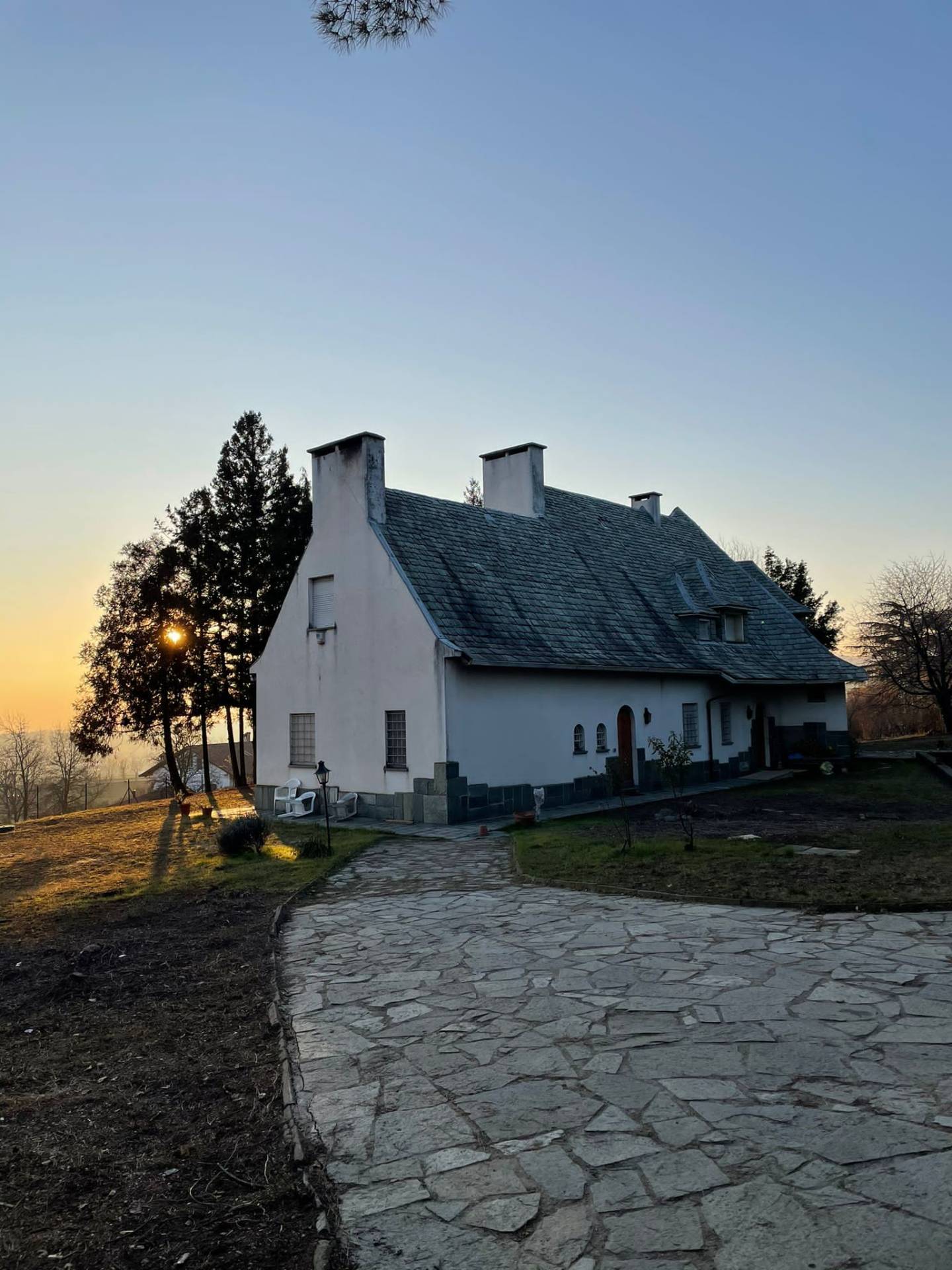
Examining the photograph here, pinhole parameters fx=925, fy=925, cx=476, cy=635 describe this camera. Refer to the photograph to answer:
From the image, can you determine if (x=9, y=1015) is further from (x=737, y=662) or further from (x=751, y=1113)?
(x=737, y=662)

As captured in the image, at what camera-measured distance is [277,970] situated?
28.9ft

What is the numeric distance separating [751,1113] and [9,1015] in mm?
6033

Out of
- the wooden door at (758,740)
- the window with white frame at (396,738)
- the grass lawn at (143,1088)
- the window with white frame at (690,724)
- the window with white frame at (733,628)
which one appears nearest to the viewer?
the grass lawn at (143,1088)

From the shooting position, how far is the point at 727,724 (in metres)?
30.7

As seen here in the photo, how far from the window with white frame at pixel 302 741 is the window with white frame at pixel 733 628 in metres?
14.7

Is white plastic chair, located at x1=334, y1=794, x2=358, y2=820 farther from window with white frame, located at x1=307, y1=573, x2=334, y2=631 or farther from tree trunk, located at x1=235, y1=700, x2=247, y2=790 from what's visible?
tree trunk, located at x1=235, y1=700, x2=247, y2=790

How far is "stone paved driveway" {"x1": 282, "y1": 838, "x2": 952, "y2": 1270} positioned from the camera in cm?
409

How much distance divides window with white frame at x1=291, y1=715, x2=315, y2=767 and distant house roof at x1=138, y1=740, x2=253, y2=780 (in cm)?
2604

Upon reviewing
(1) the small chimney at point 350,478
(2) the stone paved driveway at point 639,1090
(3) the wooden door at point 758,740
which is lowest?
(2) the stone paved driveway at point 639,1090

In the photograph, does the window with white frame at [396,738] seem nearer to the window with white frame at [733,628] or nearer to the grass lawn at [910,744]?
the window with white frame at [733,628]

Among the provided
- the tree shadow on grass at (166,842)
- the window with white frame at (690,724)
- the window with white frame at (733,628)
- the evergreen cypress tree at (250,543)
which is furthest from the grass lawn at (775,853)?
the evergreen cypress tree at (250,543)

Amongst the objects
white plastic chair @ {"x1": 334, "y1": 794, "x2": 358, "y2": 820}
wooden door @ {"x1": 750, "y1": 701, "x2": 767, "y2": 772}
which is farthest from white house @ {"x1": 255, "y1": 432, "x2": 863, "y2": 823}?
wooden door @ {"x1": 750, "y1": 701, "x2": 767, "y2": 772}

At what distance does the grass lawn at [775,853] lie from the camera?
1073 cm

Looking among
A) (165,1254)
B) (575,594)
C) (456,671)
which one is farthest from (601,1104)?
(575,594)
